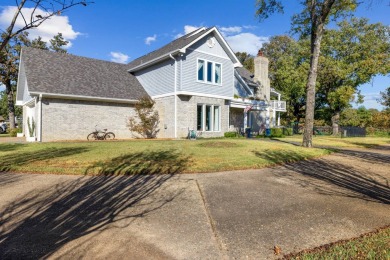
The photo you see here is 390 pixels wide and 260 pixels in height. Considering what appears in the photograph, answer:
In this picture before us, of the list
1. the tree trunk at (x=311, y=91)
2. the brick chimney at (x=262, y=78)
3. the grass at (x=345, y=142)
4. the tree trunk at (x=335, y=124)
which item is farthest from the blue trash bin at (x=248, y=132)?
the tree trunk at (x=335, y=124)

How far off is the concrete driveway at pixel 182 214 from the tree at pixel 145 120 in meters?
12.3

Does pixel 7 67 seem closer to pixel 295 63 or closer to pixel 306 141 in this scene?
pixel 306 141

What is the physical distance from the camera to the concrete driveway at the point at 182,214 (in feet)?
10.3

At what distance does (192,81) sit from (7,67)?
2692 cm

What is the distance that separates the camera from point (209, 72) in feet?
65.9

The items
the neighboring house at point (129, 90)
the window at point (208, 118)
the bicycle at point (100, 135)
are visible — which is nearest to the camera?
the neighboring house at point (129, 90)

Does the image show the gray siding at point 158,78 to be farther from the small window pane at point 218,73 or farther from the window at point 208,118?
the small window pane at point 218,73

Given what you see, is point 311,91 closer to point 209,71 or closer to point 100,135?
point 209,71

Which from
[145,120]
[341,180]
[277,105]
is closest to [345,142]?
[277,105]

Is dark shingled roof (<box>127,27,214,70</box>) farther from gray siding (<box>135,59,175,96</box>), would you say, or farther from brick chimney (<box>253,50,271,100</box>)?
brick chimney (<box>253,50,271,100</box>)

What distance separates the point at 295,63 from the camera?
38.0 metres

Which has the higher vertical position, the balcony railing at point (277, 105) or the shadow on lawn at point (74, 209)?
the balcony railing at point (277, 105)

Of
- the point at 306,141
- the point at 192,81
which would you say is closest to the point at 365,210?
the point at 306,141

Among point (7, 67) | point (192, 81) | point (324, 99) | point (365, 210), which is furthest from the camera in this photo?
point (324, 99)
